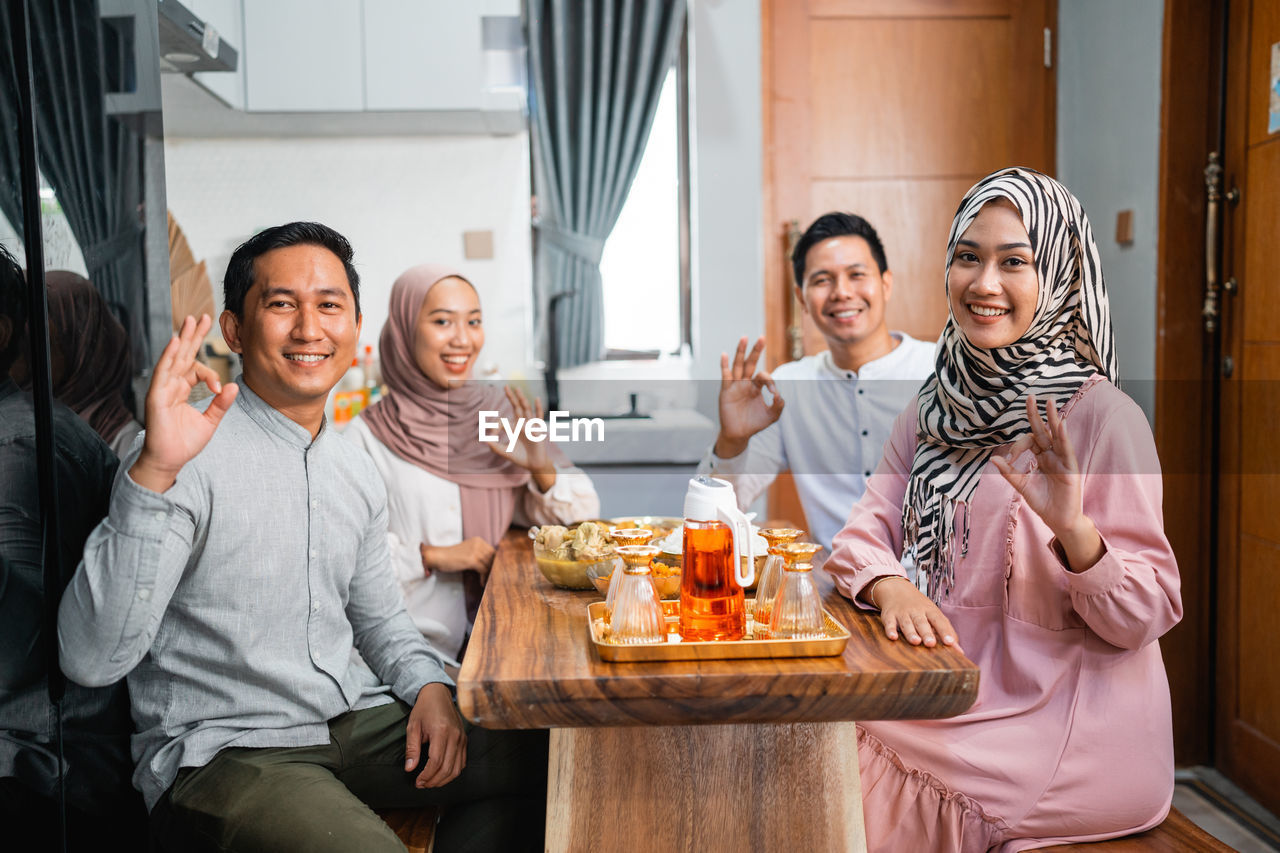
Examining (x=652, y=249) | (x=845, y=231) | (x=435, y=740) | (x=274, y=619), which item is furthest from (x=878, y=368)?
(x=274, y=619)

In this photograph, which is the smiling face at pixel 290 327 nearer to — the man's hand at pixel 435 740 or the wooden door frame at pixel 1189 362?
the man's hand at pixel 435 740

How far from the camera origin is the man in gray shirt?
3.56ft

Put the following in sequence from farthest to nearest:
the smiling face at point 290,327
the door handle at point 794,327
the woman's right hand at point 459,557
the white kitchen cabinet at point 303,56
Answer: the door handle at point 794,327 < the woman's right hand at point 459,557 < the white kitchen cabinet at point 303,56 < the smiling face at point 290,327

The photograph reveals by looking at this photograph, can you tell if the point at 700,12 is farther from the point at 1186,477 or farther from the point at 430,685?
the point at 430,685

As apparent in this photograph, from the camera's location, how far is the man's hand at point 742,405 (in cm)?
167

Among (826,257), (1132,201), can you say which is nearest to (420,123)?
(826,257)

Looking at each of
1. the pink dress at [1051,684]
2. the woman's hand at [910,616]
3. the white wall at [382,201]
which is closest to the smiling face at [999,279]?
the pink dress at [1051,684]

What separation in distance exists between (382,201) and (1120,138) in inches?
58.0

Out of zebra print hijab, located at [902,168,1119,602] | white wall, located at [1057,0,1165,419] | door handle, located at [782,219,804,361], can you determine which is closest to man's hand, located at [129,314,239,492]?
zebra print hijab, located at [902,168,1119,602]

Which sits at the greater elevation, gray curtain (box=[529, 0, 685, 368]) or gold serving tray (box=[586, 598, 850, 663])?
gray curtain (box=[529, 0, 685, 368])

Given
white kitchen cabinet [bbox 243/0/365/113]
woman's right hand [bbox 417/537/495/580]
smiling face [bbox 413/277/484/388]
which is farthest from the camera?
woman's right hand [bbox 417/537/495/580]

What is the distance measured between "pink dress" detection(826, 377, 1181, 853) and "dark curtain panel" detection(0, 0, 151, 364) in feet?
3.22

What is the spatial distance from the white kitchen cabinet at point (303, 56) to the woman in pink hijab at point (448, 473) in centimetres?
36

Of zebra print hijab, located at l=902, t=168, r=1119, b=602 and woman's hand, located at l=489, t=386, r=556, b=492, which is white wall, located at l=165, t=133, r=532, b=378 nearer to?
woman's hand, located at l=489, t=386, r=556, b=492
